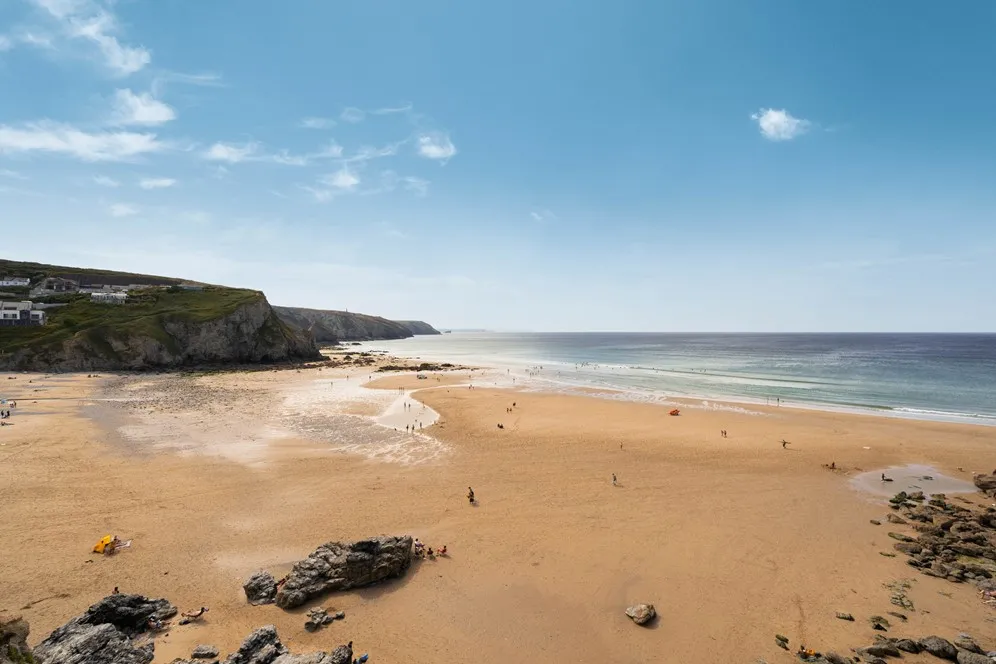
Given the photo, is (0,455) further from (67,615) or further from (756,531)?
(756,531)

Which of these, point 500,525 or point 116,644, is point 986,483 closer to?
point 500,525

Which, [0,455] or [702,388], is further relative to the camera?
[702,388]

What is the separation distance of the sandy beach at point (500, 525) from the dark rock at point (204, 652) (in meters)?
0.50

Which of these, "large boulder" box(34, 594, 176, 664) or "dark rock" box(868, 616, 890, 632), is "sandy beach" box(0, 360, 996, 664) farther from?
"large boulder" box(34, 594, 176, 664)

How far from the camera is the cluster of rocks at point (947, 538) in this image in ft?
51.2

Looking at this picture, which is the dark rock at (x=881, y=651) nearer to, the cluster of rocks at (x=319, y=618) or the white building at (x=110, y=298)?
the cluster of rocks at (x=319, y=618)

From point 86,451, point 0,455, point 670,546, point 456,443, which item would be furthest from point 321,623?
point 0,455

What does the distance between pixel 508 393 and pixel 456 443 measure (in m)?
25.3

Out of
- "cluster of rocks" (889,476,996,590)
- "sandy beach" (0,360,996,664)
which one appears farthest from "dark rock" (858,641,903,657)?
"cluster of rocks" (889,476,996,590)

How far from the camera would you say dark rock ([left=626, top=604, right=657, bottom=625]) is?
12867mm

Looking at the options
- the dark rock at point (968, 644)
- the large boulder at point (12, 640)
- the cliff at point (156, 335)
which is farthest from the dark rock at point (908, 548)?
the cliff at point (156, 335)

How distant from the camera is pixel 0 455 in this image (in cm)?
2573

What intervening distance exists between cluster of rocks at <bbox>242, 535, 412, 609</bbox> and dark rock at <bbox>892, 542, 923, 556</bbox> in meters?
20.4

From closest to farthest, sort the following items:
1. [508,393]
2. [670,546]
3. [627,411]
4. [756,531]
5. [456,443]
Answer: [670,546], [756,531], [456,443], [627,411], [508,393]
